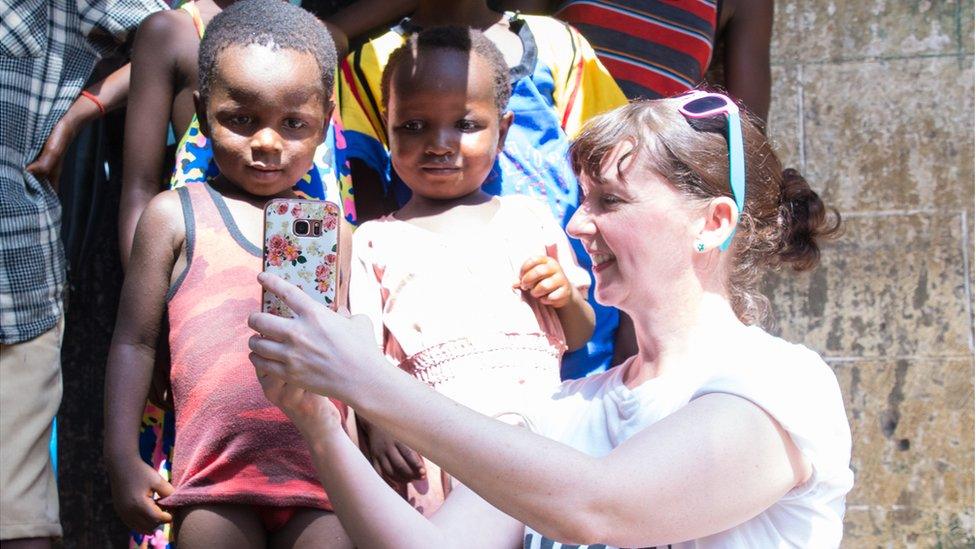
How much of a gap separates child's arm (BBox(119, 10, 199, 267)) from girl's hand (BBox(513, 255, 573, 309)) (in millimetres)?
948

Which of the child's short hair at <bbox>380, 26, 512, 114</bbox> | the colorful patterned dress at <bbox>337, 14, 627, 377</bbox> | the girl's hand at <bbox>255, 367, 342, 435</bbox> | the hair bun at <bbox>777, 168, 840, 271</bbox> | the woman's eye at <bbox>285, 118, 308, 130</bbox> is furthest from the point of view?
the colorful patterned dress at <bbox>337, 14, 627, 377</bbox>

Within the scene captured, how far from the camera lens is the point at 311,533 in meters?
2.38

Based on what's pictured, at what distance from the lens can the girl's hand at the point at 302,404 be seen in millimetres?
1799

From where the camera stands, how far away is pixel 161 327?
2594 mm

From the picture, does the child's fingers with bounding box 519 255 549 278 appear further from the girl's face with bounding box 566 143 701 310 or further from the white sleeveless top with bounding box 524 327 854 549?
the white sleeveless top with bounding box 524 327 854 549

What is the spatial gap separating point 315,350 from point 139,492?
0.97 m

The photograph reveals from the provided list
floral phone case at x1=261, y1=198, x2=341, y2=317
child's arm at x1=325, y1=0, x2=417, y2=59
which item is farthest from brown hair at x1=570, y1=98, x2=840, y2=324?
child's arm at x1=325, y1=0, x2=417, y2=59

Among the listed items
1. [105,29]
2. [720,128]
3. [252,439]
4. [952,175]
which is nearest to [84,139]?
[105,29]

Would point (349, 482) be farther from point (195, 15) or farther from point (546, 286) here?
point (195, 15)

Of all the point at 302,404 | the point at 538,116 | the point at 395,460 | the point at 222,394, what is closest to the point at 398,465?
the point at 395,460

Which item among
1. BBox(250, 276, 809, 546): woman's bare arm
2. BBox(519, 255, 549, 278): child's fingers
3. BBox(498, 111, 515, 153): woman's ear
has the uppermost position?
BBox(498, 111, 515, 153): woman's ear

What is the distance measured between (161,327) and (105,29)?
3.46ft

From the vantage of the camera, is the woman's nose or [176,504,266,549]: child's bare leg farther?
[176,504,266,549]: child's bare leg

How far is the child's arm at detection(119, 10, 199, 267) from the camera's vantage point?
2.97m
